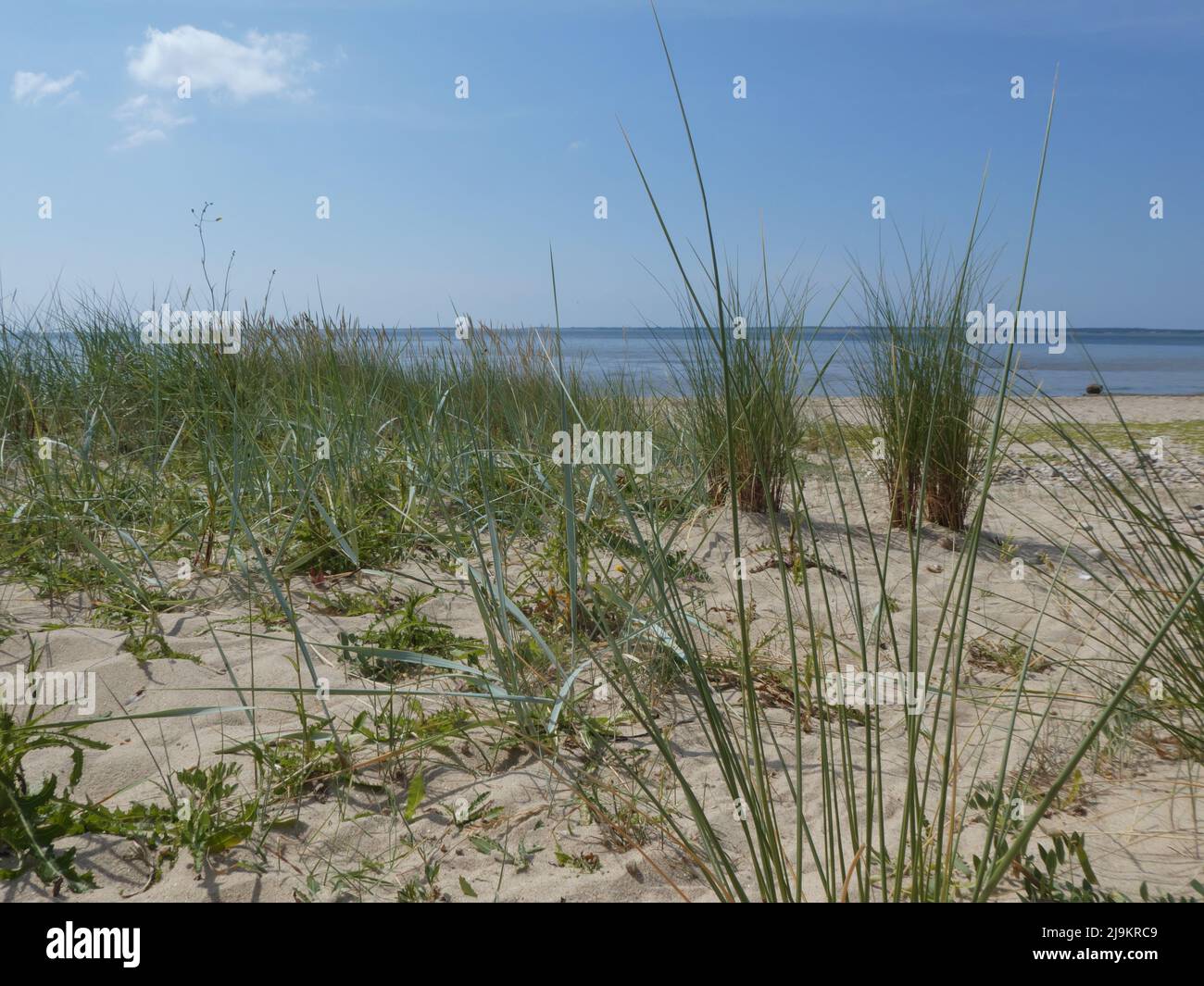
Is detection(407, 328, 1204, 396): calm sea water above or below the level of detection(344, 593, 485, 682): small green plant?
above

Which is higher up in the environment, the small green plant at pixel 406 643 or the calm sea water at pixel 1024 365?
the calm sea water at pixel 1024 365

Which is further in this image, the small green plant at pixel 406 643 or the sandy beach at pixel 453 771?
the small green plant at pixel 406 643

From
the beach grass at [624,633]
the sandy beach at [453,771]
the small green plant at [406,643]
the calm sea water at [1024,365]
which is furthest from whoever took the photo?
the calm sea water at [1024,365]

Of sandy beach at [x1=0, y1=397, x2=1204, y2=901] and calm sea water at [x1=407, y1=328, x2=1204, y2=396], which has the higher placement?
calm sea water at [x1=407, y1=328, x2=1204, y2=396]

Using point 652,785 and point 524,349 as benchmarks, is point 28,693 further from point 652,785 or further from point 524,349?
point 524,349

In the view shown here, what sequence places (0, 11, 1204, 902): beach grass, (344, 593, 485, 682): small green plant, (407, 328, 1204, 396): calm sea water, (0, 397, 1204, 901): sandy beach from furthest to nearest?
(407, 328, 1204, 396): calm sea water, (344, 593, 485, 682): small green plant, (0, 397, 1204, 901): sandy beach, (0, 11, 1204, 902): beach grass

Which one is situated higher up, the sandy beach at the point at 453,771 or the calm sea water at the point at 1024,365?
the calm sea water at the point at 1024,365

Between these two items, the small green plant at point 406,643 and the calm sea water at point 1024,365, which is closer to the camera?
the small green plant at point 406,643

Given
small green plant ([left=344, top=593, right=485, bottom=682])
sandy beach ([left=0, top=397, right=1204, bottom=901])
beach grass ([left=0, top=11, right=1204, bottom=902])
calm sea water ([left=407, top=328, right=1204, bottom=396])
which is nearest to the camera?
beach grass ([left=0, top=11, right=1204, bottom=902])

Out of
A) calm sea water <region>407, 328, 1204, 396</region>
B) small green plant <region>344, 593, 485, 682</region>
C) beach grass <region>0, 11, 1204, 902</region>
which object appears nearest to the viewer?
beach grass <region>0, 11, 1204, 902</region>

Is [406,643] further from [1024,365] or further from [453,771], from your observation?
[1024,365]

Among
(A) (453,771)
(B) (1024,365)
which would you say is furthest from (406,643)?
(B) (1024,365)

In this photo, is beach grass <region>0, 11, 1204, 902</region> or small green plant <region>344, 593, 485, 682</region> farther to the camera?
small green plant <region>344, 593, 485, 682</region>

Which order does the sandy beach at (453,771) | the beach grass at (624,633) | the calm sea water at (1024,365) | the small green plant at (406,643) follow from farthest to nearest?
the calm sea water at (1024,365), the small green plant at (406,643), the sandy beach at (453,771), the beach grass at (624,633)
